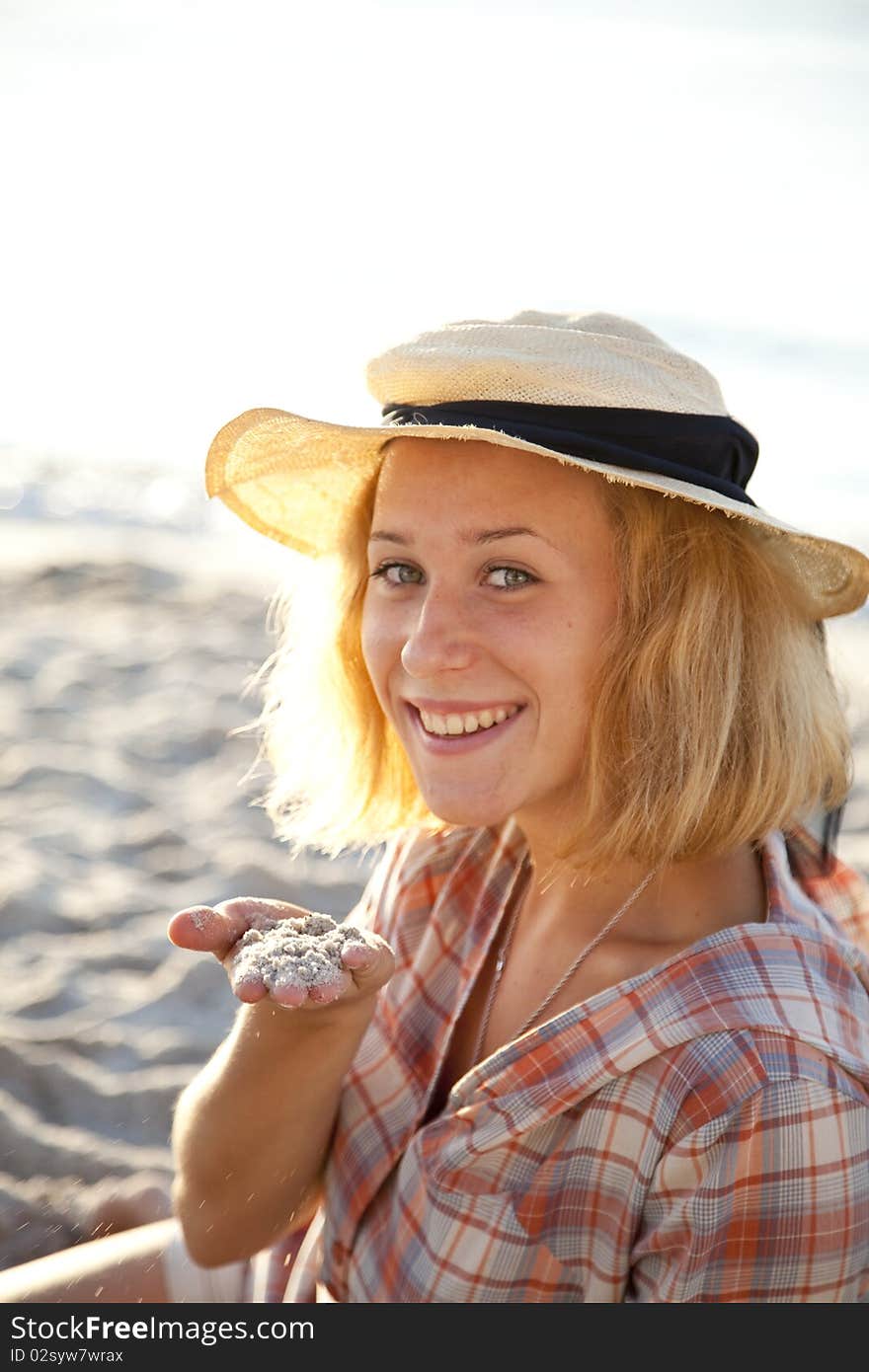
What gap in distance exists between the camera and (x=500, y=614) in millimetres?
1985

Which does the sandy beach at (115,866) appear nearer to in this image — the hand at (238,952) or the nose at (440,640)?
the nose at (440,640)

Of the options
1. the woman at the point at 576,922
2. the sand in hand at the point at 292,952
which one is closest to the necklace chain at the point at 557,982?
the woman at the point at 576,922

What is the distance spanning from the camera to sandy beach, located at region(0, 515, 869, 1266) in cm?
329

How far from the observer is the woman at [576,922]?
1.72 meters

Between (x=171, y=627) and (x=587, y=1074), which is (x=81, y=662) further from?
(x=587, y=1074)

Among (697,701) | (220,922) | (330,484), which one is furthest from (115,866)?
(697,701)

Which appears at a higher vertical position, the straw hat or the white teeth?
the straw hat

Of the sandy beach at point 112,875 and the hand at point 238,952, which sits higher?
the hand at point 238,952

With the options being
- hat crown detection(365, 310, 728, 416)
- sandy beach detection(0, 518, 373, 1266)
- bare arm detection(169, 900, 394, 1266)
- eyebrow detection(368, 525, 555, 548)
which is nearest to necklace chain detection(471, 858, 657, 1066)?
bare arm detection(169, 900, 394, 1266)

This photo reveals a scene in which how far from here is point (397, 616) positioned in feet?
7.01

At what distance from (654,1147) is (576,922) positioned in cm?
51

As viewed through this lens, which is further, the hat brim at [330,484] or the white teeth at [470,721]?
the white teeth at [470,721]

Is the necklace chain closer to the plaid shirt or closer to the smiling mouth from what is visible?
the plaid shirt
